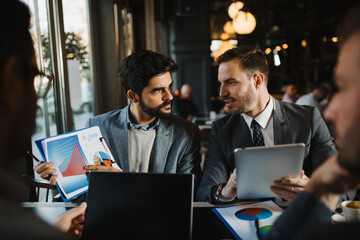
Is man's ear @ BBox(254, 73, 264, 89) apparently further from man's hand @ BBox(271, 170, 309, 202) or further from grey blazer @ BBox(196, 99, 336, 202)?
man's hand @ BBox(271, 170, 309, 202)

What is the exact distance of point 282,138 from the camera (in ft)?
5.65

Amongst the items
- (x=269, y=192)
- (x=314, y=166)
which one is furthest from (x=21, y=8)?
(x=314, y=166)

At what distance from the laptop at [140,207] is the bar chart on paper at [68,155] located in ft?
1.32

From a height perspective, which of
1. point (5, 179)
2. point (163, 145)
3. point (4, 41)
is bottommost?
point (163, 145)

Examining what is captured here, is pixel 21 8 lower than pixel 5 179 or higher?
higher

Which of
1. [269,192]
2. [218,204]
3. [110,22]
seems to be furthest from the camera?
[110,22]

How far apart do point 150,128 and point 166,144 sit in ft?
0.53

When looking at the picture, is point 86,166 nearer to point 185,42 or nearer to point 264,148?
point 264,148

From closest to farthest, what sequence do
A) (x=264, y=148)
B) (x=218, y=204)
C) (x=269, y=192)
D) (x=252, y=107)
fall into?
(x=264, y=148), (x=269, y=192), (x=218, y=204), (x=252, y=107)

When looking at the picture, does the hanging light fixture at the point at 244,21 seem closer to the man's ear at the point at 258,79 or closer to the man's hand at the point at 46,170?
the man's ear at the point at 258,79

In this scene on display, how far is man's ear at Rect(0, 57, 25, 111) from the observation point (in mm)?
478

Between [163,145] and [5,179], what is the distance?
140 centimetres

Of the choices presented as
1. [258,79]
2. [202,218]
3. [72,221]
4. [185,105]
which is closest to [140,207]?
[72,221]

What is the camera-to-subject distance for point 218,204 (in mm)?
1339
